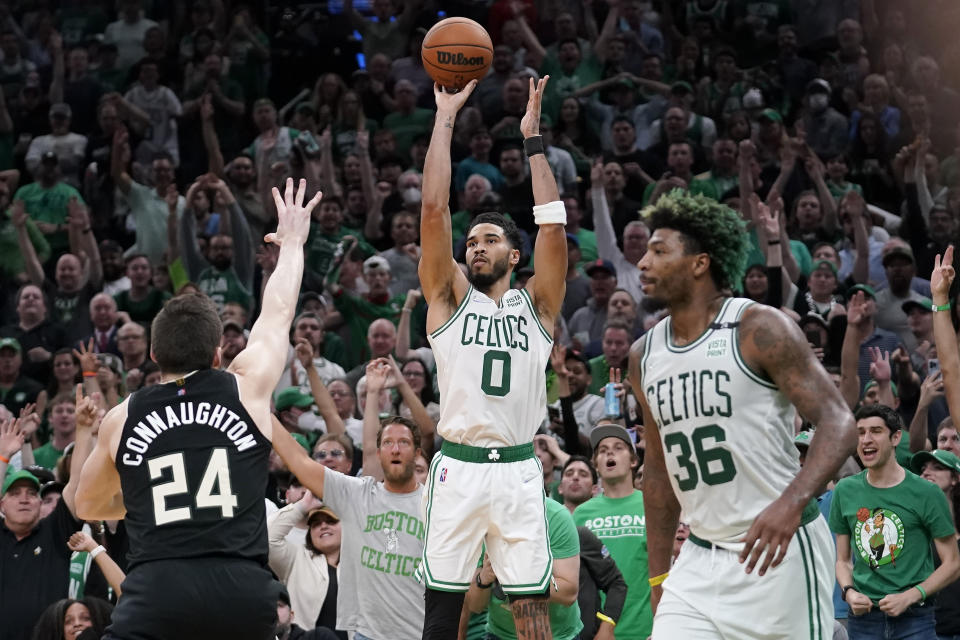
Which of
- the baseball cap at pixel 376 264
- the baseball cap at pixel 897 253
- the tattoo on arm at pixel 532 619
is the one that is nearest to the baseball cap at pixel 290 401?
the baseball cap at pixel 376 264

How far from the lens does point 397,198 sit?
48.9 ft

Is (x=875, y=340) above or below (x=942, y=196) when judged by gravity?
below

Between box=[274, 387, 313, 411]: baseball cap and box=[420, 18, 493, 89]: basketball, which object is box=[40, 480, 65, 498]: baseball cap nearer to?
box=[274, 387, 313, 411]: baseball cap

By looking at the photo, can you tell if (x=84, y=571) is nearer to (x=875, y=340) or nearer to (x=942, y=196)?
(x=875, y=340)

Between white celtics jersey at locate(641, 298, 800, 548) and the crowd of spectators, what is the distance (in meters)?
2.57

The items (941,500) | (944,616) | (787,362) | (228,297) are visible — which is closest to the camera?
(787,362)

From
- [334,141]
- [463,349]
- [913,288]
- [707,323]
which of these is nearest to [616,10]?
[334,141]

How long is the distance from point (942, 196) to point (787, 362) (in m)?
9.72

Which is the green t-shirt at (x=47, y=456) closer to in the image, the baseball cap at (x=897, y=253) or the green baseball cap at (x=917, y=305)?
the green baseball cap at (x=917, y=305)

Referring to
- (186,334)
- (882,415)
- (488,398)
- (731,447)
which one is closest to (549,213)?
(488,398)

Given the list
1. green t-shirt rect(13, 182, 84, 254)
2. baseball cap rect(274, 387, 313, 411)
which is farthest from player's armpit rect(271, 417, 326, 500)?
green t-shirt rect(13, 182, 84, 254)

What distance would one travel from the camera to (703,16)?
17.4 metres

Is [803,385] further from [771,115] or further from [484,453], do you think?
[771,115]

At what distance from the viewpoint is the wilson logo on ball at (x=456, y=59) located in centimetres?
759
